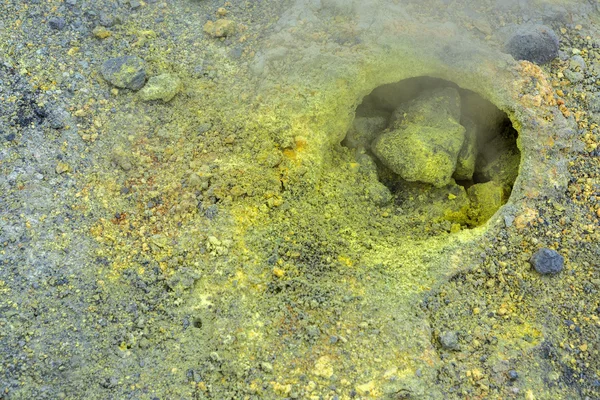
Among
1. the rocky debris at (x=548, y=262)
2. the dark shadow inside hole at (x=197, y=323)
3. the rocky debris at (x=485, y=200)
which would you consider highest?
the rocky debris at (x=548, y=262)

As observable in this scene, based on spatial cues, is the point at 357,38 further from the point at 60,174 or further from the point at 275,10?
the point at 60,174

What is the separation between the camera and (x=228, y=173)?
310 cm

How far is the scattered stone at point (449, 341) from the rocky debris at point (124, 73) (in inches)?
85.0

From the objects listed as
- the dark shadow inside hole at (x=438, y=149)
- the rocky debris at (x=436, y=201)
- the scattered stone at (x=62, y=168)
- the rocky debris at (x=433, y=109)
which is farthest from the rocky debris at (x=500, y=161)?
the scattered stone at (x=62, y=168)

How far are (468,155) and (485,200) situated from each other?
343 mm

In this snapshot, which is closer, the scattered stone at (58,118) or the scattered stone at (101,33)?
the scattered stone at (58,118)

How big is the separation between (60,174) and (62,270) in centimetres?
54

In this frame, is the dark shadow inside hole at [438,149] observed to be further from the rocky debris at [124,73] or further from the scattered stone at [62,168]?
the scattered stone at [62,168]

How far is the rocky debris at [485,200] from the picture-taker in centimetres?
338

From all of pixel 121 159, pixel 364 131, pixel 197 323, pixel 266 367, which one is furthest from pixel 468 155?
pixel 121 159

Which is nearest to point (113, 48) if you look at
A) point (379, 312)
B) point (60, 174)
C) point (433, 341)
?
point (60, 174)

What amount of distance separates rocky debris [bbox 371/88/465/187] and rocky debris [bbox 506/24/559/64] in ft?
1.41

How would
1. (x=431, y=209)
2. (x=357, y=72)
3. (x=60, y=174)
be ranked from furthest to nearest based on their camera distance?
(x=431, y=209), (x=357, y=72), (x=60, y=174)

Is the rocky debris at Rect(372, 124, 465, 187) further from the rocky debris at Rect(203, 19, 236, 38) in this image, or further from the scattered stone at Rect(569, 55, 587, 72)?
the rocky debris at Rect(203, 19, 236, 38)
